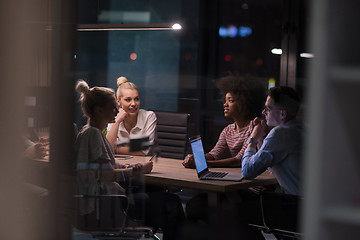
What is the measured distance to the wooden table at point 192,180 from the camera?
2637 millimetres

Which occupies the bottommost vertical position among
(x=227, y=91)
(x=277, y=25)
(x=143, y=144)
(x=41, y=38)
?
(x=143, y=144)

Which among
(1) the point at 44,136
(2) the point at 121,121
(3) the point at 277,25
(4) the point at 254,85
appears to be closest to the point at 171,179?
(2) the point at 121,121

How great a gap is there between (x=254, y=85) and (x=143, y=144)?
201cm

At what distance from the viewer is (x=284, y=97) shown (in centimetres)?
268

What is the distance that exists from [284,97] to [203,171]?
2.27ft

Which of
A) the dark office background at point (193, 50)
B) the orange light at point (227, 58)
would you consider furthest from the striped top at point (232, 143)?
the orange light at point (227, 58)

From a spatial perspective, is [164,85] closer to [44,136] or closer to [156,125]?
[156,125]

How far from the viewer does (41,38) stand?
1884 millimetres

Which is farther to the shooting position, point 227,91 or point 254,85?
point 254,85

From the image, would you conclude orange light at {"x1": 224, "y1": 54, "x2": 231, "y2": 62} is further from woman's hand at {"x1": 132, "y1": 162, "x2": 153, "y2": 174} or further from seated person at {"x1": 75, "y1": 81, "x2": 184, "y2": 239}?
woman's hand at {"x1": 132, "y1": 162, "x2": 153, "y2": 174}

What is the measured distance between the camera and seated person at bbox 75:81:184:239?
2.00m

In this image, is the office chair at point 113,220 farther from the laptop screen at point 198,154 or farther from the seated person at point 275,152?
the seated person at point 275,152

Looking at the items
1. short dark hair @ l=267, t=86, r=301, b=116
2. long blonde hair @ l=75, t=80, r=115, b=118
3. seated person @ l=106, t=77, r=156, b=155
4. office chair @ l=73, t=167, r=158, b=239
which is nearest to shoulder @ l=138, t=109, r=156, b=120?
seated person @ l=106, t=77, r=156, b=155

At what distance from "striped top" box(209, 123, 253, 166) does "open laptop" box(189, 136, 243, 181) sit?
0.34 m
